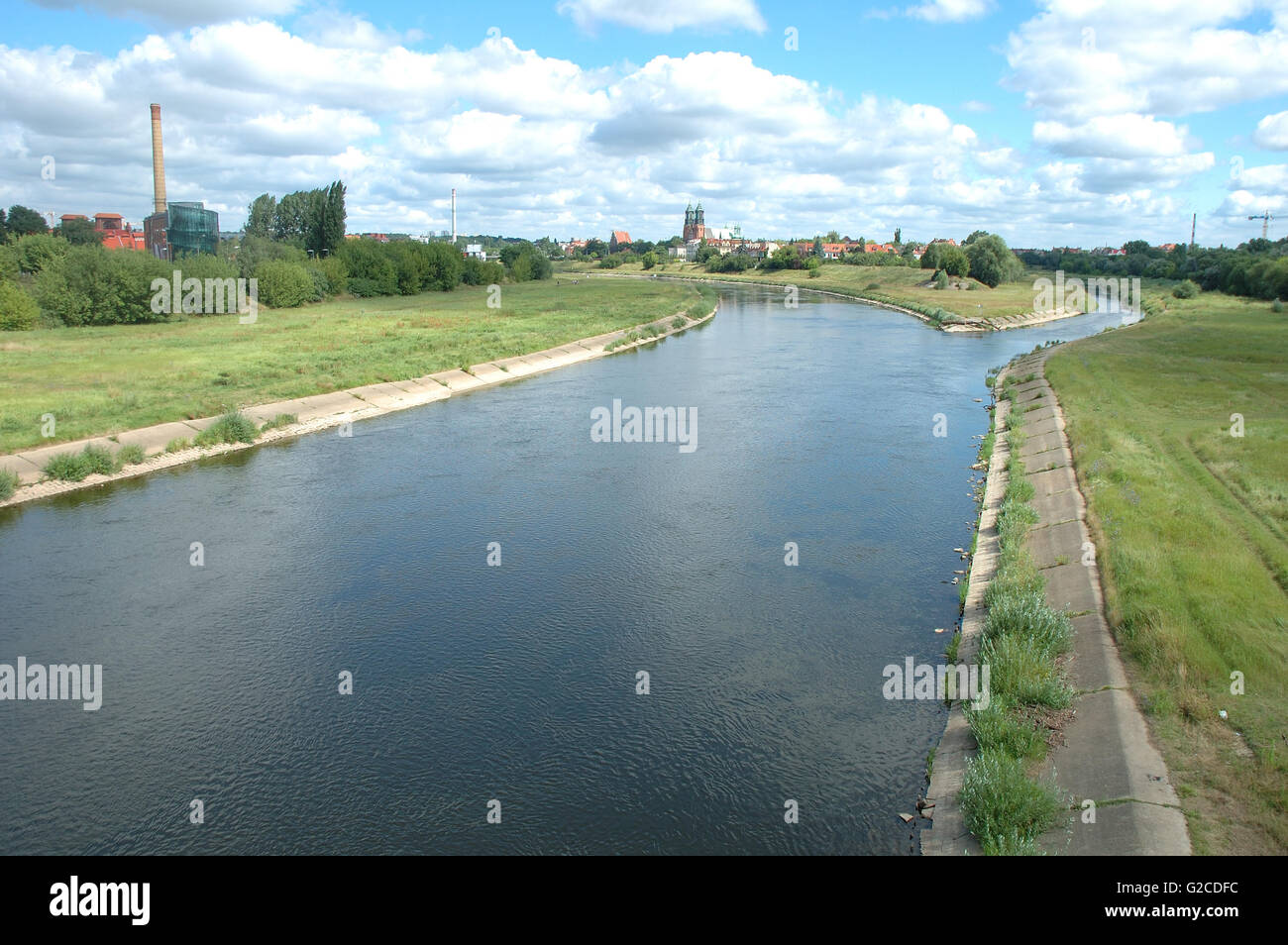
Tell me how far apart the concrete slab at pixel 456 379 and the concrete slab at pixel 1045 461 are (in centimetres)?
2095

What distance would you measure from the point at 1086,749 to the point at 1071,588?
4.46 m

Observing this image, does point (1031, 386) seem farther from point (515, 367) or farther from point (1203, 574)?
point (515, 367)

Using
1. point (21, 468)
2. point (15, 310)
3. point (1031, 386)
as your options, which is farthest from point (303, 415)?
point (15, 310)

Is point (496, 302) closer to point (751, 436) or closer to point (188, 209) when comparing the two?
point (188, 209)

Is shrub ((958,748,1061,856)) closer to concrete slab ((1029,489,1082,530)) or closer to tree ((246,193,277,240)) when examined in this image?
concrete slab ((1029,489,1082,530))

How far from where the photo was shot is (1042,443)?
22.1 meters

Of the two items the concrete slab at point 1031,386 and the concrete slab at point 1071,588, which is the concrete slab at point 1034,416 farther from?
the concrete slab at point 1071,588

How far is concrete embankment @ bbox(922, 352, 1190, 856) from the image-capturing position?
7.41m

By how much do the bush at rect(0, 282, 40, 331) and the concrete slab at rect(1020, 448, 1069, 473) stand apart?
4893 cm

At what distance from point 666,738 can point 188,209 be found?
75.1 meters

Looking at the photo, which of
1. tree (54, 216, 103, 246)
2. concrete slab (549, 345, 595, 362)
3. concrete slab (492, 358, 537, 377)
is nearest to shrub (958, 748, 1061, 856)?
concrete slab (492, 358, 537, 377)

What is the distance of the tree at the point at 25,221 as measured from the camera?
113312mm

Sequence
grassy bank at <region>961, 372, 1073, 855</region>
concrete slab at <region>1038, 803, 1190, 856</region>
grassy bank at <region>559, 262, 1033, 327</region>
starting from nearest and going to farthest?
concrete slab at <region>1038, 803, 1190, 856</region> → grassy bank at <region>961, 372, 1073, 855</region> → grassy bank at <region>559, 262, 1033, 327</region>
